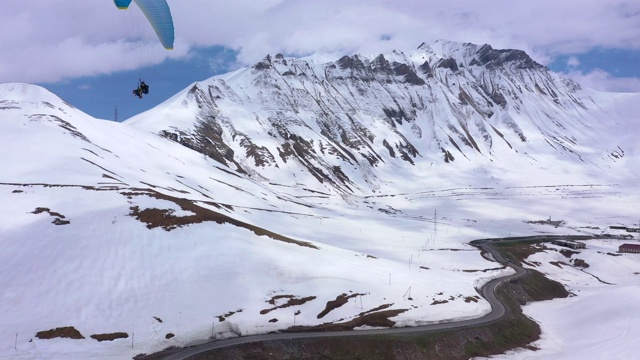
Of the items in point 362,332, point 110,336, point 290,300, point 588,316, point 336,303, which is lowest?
point 588,316

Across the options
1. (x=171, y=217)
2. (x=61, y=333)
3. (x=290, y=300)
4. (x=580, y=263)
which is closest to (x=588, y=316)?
(x=290, y=300)

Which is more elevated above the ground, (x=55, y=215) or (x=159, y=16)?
(x=159, y=16)

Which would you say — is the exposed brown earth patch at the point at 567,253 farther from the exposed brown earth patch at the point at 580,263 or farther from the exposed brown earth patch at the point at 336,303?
the exposed brown earth patch at the point at 336,303

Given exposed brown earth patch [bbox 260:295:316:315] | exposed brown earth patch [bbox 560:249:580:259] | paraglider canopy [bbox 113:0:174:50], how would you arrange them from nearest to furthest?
paraglider canopy [bbox 113:0:174:50] → exposed brown earth patch [bbox 260:295:316:315] → exposed brown earth patch [bbox 560:249:580:259]

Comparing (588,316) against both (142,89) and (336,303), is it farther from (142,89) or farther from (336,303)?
(142,89)

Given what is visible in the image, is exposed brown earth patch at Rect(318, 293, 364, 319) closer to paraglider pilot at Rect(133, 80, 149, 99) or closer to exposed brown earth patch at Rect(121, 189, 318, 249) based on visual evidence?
exposed brown earth patch at Rect(121, 189, 318, 249)

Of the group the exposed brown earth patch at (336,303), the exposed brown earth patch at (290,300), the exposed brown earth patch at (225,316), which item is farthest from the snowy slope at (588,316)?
the exposed brown earth patch at (225,316)

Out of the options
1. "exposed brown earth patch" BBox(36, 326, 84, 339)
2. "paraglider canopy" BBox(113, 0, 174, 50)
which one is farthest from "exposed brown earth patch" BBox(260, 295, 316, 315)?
"paraglider canopy" BBox(113, 0, 174, 50)
